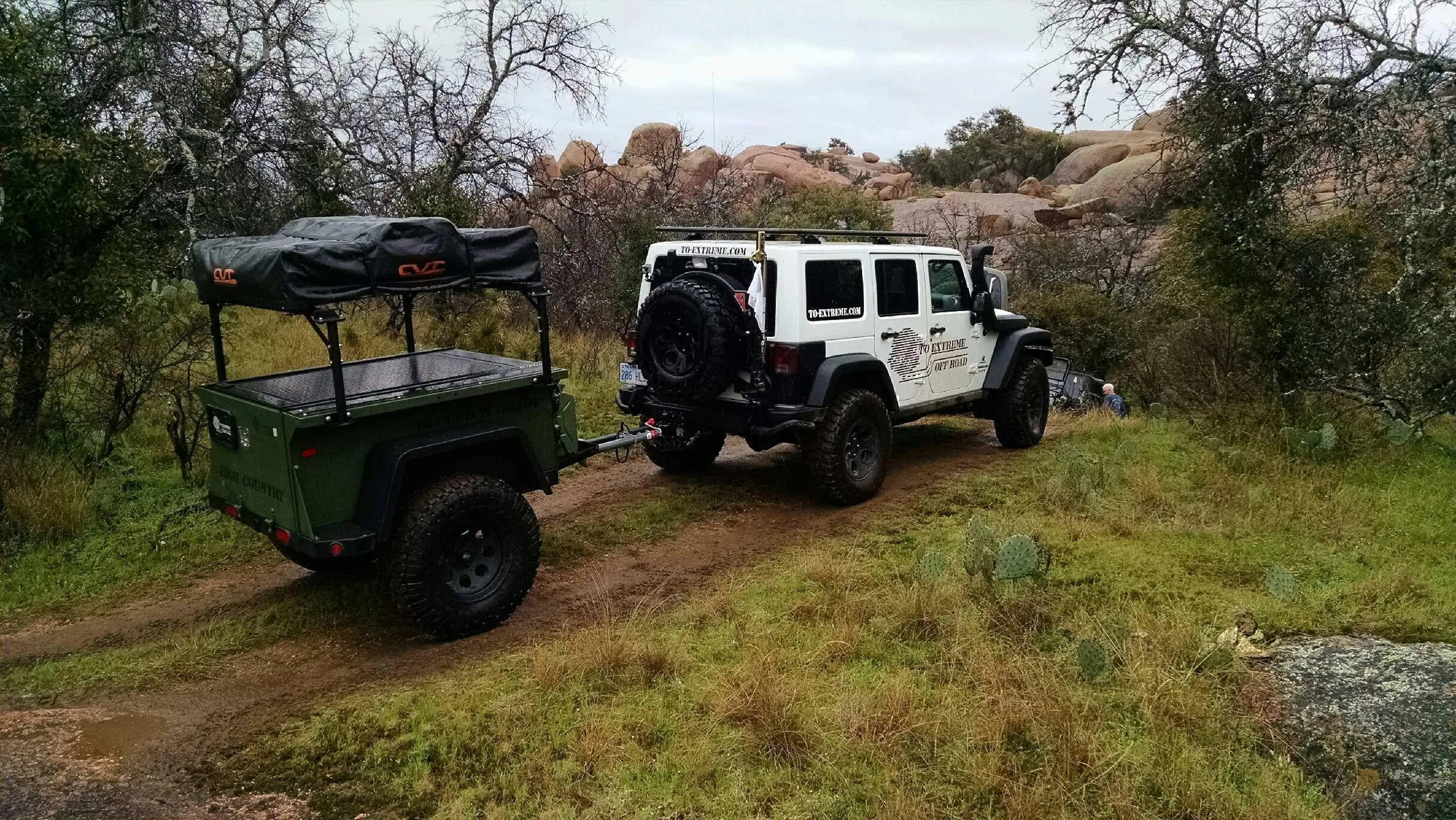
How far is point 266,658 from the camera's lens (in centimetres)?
470

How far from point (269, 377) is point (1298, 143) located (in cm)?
877

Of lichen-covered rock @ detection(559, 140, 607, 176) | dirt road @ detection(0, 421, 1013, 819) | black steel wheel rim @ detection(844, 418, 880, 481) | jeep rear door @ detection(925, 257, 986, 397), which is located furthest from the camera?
lichen-covered rock @ detection(559, 140, 607, 176)

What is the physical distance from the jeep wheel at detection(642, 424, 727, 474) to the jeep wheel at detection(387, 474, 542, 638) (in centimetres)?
278

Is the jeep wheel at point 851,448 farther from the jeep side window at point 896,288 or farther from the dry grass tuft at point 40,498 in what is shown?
the dry grass tuft at point 40,498

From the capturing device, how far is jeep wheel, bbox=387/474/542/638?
4547mm

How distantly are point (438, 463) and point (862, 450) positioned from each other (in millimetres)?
3528

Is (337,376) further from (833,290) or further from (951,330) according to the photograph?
(951,330)

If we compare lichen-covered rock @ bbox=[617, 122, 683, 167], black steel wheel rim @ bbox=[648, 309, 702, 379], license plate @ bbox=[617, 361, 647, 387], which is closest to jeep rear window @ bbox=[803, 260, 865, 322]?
black steel wheel rim @ bbox=[648, 309, 702, 379]

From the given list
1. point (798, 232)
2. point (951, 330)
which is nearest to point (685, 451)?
point (798, 232)

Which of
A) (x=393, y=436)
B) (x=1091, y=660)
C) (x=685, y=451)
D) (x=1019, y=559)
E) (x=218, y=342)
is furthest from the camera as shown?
(x=685, y=451)

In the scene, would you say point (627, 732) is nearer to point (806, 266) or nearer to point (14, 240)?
point (806, 266)

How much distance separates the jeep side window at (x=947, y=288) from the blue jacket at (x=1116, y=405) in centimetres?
374

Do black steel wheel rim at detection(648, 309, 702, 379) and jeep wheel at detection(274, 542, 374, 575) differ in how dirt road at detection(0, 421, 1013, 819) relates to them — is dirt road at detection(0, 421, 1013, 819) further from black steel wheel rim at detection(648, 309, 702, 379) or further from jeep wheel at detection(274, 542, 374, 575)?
black steel wheel rim at detection(648, 309, 702, 379)

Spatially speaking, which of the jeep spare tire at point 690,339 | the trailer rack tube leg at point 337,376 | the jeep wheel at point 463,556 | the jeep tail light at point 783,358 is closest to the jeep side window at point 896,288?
the jeep tail light at point 783,358
